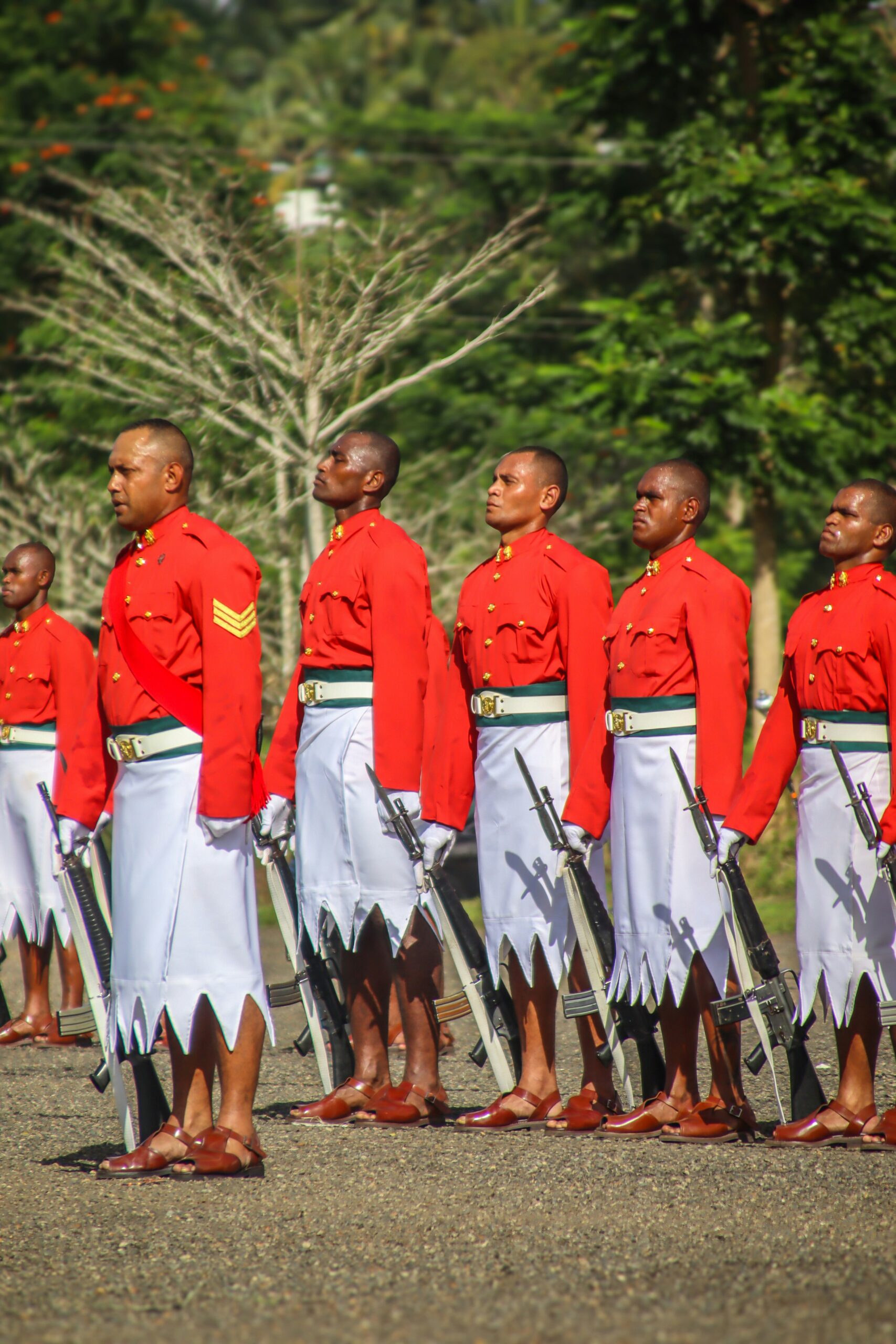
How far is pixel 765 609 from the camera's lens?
14547mm

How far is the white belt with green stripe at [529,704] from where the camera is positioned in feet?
19.3

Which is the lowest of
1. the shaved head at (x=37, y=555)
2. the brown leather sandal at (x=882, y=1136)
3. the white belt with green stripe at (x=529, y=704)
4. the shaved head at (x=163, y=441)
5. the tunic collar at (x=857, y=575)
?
the brown leather sandal at (x=882, y=1136)

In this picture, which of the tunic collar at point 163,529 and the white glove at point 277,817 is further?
the white glove at point 277,817

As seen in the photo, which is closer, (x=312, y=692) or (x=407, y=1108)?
(x=407, y=1108)

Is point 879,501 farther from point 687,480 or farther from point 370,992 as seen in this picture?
point 370,992

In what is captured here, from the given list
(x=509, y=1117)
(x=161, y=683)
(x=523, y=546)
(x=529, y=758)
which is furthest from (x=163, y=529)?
(x=509, y=1117)

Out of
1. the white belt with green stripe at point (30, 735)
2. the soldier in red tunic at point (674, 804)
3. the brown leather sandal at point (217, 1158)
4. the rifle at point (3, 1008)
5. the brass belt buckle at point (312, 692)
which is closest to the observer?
the brown leather sandal at point (217, 1158)

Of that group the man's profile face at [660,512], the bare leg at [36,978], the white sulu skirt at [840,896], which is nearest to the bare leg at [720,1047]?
the white sulu skirt at [840,896]

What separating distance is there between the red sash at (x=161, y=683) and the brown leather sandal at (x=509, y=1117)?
1.40 m

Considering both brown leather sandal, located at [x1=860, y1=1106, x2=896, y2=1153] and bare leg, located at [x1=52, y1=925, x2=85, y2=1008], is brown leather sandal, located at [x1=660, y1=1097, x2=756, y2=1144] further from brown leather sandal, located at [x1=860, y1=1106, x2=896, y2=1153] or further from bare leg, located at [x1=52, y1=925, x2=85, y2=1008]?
bare leg, located at [x1=52, y1=925, x2=85, y2=1008]

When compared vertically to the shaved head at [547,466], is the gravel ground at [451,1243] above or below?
below

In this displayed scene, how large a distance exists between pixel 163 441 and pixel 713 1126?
2.76 meters

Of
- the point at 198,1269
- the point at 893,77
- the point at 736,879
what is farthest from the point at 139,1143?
the point at 893,77

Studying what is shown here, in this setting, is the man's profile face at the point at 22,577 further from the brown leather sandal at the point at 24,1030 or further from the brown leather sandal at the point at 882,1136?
A: the brown leather sandal at the point at 882,1136
